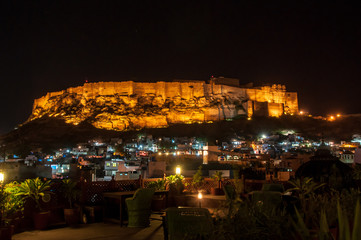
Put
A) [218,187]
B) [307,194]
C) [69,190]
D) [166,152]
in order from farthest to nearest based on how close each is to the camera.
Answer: [166,152], [218,187], [69,190], [307,194]

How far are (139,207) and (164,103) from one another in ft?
188

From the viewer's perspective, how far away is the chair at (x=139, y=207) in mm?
5438

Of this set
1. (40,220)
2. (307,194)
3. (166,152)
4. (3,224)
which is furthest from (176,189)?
(166,152)

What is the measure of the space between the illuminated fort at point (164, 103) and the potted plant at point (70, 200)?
51855mm

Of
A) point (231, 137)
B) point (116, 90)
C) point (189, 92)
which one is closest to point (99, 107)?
point (116, 90)

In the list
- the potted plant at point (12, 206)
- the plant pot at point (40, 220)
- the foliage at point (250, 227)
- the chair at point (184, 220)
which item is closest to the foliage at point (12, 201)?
the potted plant at point (12, 206)

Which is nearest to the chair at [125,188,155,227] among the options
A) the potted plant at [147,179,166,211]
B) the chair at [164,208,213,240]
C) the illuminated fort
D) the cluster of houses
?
the potted plant at [147,179,166,211]

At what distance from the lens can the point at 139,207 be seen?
216 inches

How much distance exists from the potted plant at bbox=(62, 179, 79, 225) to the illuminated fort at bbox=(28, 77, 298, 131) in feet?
170

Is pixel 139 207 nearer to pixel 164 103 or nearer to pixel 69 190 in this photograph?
pixel 69 190

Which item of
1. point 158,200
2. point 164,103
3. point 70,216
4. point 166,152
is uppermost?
point 164,103

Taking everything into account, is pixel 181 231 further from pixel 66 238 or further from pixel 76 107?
pixel 76 107

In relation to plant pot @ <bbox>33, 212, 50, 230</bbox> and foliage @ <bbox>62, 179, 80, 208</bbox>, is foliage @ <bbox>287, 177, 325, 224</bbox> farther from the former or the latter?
plant pot @ <bbox>33, 212, 50, 230</bbox>

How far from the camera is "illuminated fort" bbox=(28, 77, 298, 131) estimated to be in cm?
5947
